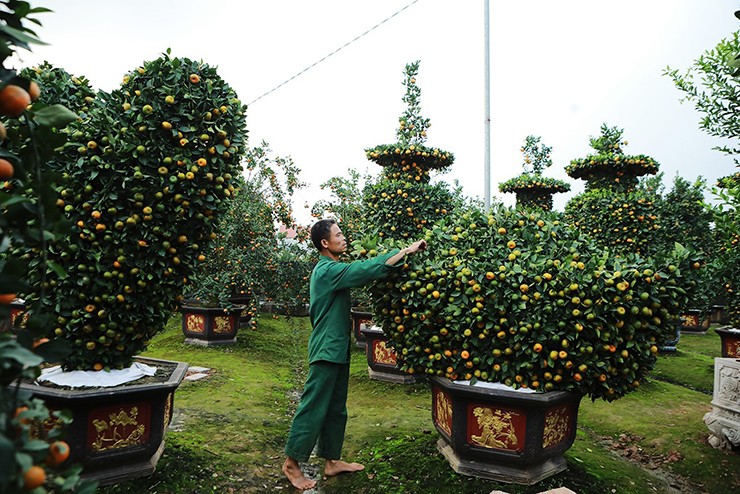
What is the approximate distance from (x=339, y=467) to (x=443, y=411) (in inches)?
45.2

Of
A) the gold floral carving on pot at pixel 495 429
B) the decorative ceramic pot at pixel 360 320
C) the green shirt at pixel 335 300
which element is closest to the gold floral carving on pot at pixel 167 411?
the green shirt at pixel 335 300

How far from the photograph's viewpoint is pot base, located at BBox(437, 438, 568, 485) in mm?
4031

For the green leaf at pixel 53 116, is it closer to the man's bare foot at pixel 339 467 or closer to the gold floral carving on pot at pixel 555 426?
the man's bare foot at pixel 339 467

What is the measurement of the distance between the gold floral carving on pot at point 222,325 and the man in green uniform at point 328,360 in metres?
7.39

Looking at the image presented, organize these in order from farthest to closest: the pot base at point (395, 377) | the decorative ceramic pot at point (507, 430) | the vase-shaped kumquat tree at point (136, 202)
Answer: the pot base at point (395, 377)
the decorative ceramic pot at point (507, 430)
the vase-shaped kumquat tree at point (136, 202)

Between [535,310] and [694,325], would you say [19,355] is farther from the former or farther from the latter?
[694,325]

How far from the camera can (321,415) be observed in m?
4.04

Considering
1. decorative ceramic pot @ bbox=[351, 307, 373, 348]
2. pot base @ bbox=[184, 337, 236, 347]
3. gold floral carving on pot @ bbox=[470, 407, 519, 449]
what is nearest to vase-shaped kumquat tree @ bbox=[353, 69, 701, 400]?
gold floral carving on pot @ bbox=[470, 407, 519, 449]

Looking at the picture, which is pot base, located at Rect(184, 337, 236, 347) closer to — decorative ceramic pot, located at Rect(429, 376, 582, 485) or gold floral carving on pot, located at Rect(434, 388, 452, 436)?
gold floral carving on pot, located at Rect(434, 388, 452, 436)

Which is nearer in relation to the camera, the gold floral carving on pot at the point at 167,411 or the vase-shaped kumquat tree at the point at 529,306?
the vase-shaped kumquat tree at the point at 529,306

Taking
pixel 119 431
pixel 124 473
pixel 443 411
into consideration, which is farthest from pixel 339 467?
pixel 119 431

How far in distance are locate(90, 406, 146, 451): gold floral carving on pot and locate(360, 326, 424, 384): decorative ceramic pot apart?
475cm

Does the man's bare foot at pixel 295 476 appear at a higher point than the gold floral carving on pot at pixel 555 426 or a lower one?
lower

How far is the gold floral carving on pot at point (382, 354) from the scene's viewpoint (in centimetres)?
823
